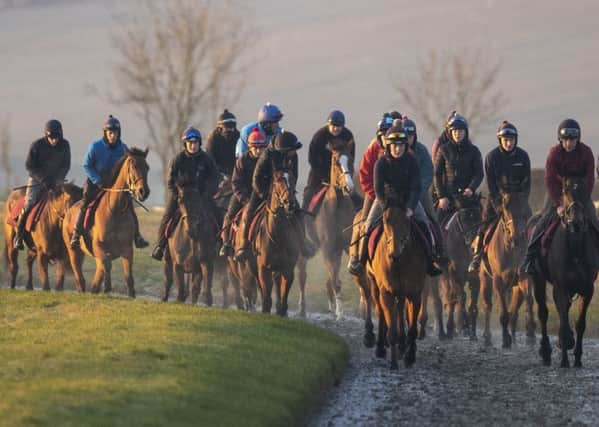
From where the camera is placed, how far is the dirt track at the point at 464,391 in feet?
52.1

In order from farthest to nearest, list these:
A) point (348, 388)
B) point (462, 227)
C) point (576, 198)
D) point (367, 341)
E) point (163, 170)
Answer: point (163, 170), point (462, 227), point (367, 341), point (576, 198), point (348, 388)

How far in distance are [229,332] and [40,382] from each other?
5.38m

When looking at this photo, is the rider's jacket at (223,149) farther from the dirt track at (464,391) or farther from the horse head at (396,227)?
the horse head at (396,227)

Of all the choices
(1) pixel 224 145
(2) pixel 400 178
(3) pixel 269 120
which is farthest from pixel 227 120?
(2) pixel 400 178

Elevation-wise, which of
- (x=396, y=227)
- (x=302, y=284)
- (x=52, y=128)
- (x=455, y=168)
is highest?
(x=52, y=128)

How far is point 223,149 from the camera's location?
31750 mm

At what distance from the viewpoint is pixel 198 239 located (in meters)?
26.9

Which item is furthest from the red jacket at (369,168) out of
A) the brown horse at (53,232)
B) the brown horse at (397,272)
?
the brown horse at (53,232)

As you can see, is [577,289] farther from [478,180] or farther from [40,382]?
[40,382]

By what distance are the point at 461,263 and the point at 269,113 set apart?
541 cm

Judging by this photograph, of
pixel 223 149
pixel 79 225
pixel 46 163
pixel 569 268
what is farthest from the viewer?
pixel 223 149

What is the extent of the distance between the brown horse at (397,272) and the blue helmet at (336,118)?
9012mm

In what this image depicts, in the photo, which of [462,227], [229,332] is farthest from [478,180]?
[229,332]

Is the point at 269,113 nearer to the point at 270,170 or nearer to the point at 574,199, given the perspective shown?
the point at 270,170
